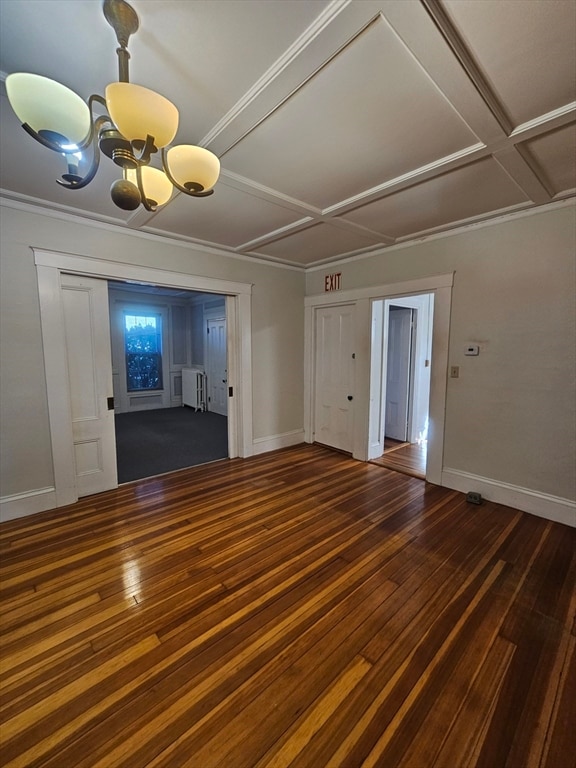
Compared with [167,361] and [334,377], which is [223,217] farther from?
[167,361]

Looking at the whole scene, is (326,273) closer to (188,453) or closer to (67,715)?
(188,453)

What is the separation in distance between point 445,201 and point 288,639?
3266 millimetres

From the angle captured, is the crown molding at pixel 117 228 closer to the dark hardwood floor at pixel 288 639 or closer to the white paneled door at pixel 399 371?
the white paneled door at pixel 399 371

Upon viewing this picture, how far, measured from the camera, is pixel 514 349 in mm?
2936

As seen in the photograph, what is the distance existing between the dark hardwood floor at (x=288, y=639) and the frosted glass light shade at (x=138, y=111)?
227 centimetres

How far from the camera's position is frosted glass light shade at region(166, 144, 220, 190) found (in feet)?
4.50

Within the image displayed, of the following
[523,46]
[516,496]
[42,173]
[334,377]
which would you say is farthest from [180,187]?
[516,496]

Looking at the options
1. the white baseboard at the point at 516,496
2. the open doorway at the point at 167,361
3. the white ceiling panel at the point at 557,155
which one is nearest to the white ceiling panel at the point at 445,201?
the white ceiling panel at the point at 557,155

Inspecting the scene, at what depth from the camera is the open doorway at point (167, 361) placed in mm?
6555

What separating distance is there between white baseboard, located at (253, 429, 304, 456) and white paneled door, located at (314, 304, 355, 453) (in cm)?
29

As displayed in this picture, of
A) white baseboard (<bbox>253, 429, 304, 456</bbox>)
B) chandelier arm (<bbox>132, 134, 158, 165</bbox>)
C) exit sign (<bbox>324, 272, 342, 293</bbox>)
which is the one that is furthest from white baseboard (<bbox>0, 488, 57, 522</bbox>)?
Answer: exit sign (<bbox>324, 272, 342, 293</bbox>)

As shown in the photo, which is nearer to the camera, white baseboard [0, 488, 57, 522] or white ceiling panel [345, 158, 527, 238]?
white ceiling panel [345, 158, 527, 238]

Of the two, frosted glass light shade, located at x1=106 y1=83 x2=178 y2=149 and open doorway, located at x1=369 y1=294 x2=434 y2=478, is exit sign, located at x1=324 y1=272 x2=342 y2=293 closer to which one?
open doorway, located at x1=369 y1=294 x2=434 y2=478

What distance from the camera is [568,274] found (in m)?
2.63
